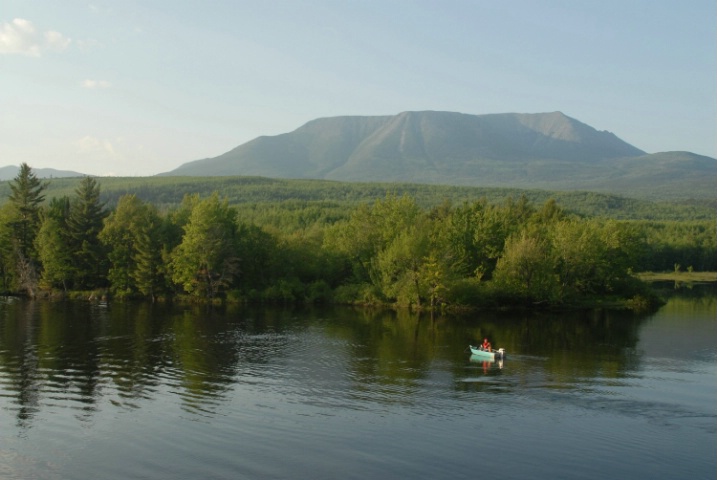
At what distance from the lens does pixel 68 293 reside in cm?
8262

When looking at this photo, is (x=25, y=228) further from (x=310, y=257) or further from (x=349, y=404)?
(x=349, y=404)

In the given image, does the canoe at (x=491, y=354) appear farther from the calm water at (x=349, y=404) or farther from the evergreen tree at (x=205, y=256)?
the evergreen tree at (x=205, y=256)

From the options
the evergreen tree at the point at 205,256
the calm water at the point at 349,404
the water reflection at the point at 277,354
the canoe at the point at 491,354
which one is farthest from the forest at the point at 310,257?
the canoe at the point at 491,354

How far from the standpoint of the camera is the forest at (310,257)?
75.4 metres

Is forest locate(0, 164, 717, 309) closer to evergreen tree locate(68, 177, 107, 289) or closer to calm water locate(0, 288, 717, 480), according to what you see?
evergreen tree locate(68, 177, 107, 289)

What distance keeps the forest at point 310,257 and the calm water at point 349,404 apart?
1781 centimetres

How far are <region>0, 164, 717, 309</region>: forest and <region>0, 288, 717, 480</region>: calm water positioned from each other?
17806 millimetres

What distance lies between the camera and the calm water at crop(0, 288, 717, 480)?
26125mm

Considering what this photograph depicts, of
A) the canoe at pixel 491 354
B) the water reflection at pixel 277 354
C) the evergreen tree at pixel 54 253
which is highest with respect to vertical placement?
the evergreen tree at pixel 54 253

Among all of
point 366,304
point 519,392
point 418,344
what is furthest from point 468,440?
point 366,304

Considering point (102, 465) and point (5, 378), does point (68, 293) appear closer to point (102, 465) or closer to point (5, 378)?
point (5, 378)

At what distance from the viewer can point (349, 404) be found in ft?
111

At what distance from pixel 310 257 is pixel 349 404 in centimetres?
5162

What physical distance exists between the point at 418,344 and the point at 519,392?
15.6m
